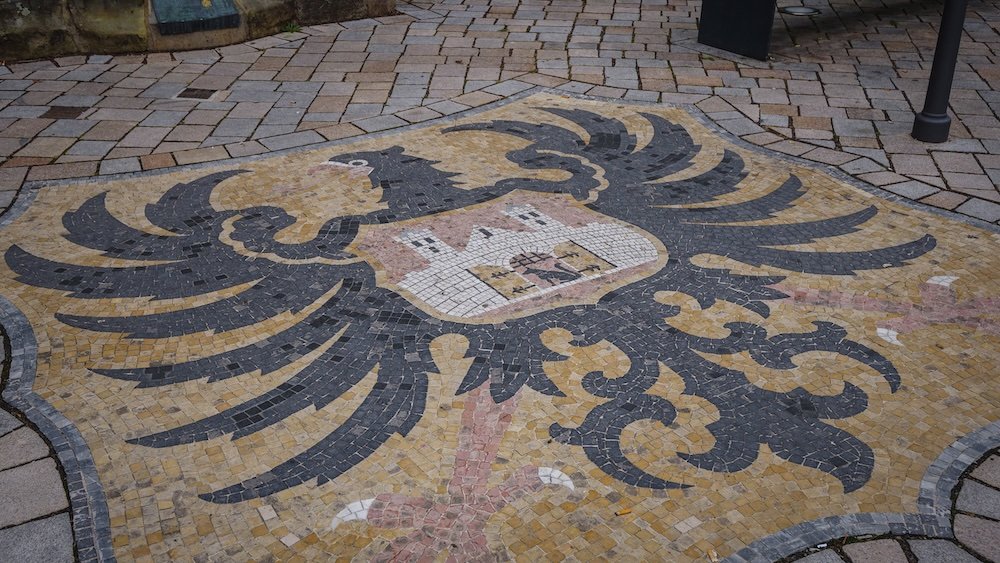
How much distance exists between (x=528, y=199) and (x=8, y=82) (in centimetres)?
493

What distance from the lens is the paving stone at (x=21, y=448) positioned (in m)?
3.39

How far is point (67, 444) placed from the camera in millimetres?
3463

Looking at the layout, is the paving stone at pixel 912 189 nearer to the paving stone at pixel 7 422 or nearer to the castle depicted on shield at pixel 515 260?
the castle depicted on shield at pixel 515 260

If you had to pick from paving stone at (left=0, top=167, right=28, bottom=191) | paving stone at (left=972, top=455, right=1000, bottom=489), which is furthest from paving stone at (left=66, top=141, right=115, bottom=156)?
paving stone at (left=972, top=455, right=1000, bottom=489)

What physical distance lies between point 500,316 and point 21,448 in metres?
2.14

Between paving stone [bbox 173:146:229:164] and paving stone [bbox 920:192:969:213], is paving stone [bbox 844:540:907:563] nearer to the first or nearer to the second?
paving stone [bbox 920:192:969:213]

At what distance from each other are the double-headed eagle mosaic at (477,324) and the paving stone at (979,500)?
35 cm

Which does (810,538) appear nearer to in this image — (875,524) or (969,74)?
(875,524)

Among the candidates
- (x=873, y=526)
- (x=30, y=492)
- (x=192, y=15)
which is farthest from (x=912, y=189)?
(x=192, y=15)

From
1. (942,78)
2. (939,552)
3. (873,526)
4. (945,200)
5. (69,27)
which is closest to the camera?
(939,552)

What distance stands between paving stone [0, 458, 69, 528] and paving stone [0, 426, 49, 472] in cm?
4

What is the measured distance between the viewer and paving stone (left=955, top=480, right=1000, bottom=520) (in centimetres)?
313

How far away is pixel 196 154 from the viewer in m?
6.11

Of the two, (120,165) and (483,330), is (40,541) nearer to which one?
(483,330)
